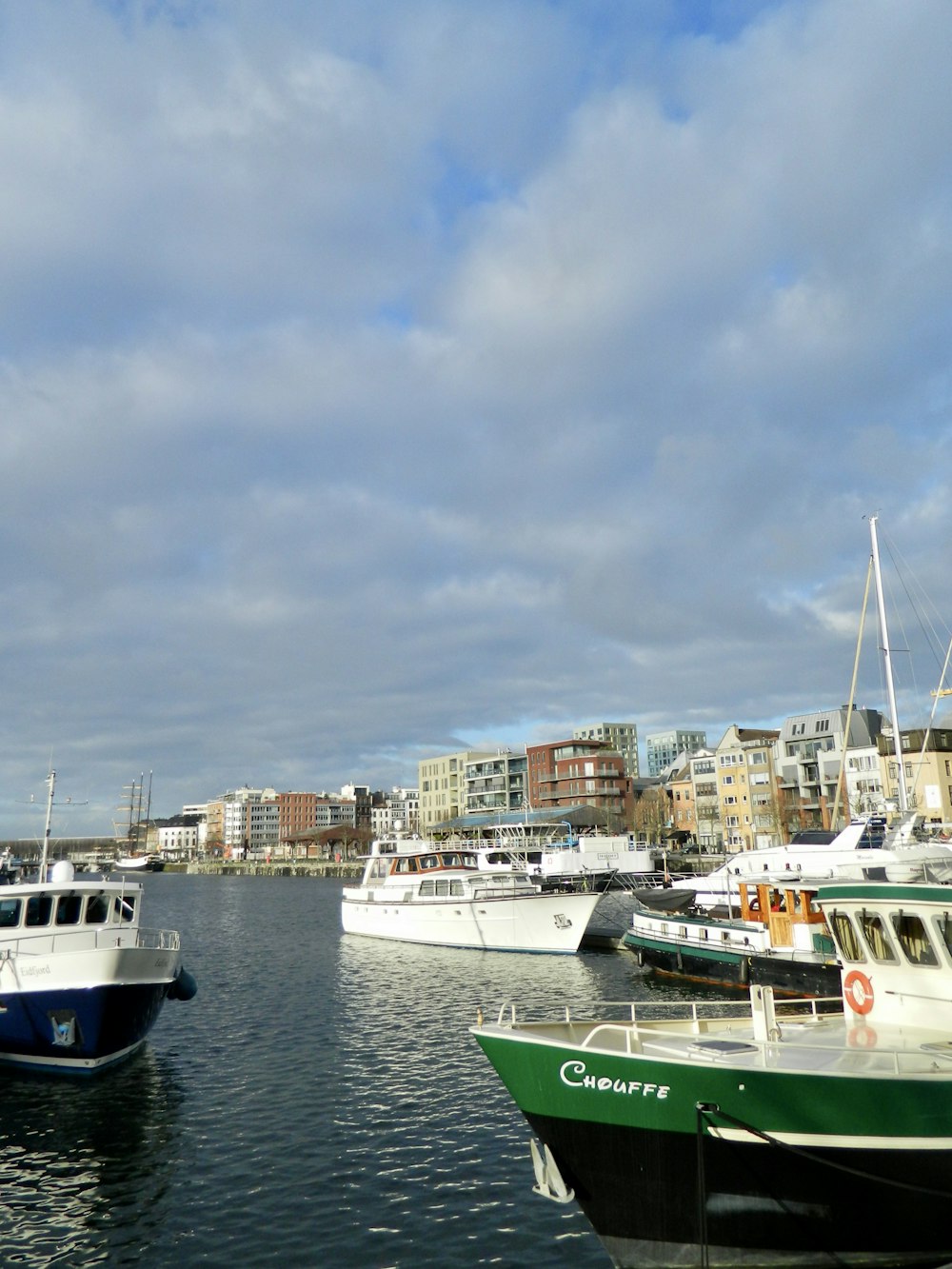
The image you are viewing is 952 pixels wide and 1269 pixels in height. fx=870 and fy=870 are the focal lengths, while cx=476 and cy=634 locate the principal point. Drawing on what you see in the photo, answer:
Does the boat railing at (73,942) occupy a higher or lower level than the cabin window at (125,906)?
lower

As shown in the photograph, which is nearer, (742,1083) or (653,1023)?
(742,1083)

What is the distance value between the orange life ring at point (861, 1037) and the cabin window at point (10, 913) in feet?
73.1

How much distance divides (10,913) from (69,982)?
12.1 feet

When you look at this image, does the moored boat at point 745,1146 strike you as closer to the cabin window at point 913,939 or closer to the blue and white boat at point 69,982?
the cabin window at point 913,939

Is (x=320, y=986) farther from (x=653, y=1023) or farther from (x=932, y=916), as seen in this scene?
(x=932, y=916)

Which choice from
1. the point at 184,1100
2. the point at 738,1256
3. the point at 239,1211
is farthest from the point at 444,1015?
the point at 738,1256

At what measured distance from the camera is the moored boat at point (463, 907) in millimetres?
45906

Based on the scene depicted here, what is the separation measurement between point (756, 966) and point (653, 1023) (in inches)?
802

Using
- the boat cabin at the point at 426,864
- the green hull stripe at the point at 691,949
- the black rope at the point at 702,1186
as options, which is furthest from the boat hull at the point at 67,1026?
the boat cabin at the point at 426,864

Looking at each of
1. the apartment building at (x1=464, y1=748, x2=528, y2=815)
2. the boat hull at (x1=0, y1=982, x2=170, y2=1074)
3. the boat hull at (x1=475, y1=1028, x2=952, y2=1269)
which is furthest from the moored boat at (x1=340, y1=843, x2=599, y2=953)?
the apartment building at (x1=464, y1=748, x2=528, y2=815)

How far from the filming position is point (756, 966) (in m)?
33.5

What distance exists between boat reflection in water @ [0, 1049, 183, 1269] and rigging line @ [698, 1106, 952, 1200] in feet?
33.2

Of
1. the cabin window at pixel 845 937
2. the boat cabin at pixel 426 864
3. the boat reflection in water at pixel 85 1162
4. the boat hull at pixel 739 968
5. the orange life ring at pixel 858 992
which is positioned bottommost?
the boat reflection in water at pixel 85 1162

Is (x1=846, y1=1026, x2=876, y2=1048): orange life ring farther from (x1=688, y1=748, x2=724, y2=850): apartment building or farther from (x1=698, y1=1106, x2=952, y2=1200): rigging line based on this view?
(x1=688, y1=748, x2=724, y2=850): apartment building
